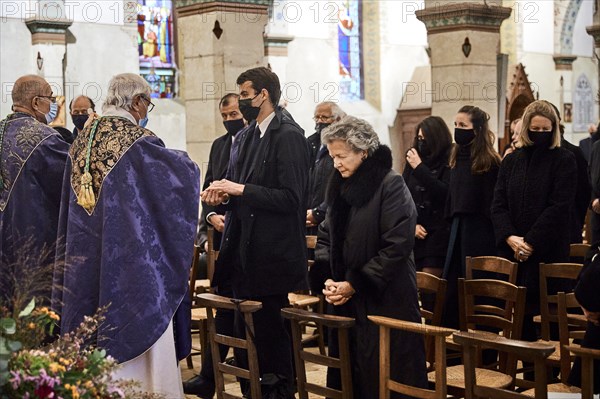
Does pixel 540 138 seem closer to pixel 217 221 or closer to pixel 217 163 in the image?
pixel 217 221

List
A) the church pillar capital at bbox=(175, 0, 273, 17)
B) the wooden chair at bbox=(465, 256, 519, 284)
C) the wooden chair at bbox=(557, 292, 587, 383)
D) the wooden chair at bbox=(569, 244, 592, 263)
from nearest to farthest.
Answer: the wooden chair at bbox=(557, 292, 587, 383) < the wooden chair at bbox=(465, 256, 519, 284) < the wooden chair at bbox=(569, 244, 592, 263) < the church pillar capital at bbox=(175, 0, 273, 17)

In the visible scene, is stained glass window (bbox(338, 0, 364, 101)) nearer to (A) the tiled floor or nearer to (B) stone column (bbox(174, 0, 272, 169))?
(B) stone column (bbox(174, 0, 272, 169))

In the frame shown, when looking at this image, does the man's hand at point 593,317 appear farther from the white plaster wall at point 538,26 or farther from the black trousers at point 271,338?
the white plaster wall at point 538,26

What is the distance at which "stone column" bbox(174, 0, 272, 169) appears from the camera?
8.91m

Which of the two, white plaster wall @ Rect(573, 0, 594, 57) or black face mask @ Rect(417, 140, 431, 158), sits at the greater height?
white plaster wall @ Rect(573, 0, 594, 57)

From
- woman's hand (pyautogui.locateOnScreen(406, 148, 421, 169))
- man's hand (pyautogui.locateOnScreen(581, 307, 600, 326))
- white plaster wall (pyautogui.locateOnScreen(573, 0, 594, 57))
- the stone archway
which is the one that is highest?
white plaster wall (pyautogui.locateOnScreen(573, 0, 594, 57))

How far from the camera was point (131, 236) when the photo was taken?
4.89 m

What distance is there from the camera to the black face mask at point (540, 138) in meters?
6.33

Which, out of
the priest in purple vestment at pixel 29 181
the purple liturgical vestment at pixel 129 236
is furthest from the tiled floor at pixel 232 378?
the purple liturgical vestment at pixel 129 236

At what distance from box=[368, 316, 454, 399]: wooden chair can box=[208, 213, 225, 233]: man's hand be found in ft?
7.18

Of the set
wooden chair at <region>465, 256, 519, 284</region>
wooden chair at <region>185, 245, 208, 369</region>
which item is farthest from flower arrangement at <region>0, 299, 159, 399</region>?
wooden chair at <region>185, 245, 208, 369</region>

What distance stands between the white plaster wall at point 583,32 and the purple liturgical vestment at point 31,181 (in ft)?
51.8

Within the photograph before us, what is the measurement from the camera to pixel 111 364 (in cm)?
270

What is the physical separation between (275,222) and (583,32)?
15782 millimetres
